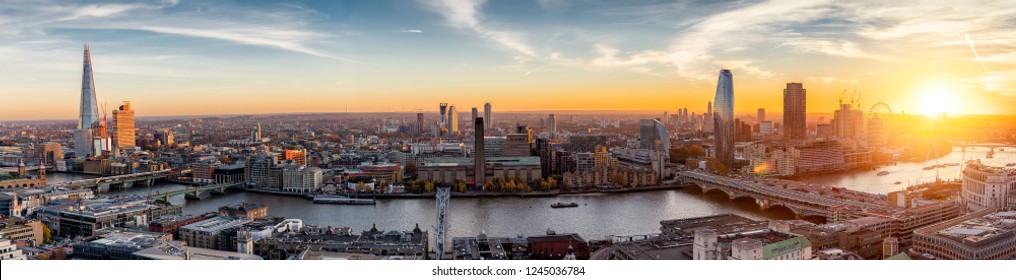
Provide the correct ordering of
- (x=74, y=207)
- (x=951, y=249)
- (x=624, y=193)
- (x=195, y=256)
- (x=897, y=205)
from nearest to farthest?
(x=951, y=249) → (x=195, y=256) → (x=897, y=205) → (x=74, y=207) → (x=624, y=193)

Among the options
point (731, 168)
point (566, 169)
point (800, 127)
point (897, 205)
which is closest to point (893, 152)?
point (800, 127)

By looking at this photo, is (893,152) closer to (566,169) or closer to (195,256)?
(566,169)

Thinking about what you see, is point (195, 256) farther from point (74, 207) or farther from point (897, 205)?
point (897, 205)

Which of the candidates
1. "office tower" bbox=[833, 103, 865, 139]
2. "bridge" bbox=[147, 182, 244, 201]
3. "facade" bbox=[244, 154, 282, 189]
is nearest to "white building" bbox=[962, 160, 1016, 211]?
"office tower" bbox=[833, 103, 865, 139]

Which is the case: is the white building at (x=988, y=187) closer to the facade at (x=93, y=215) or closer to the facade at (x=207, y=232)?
the facade at (x=207, y=232)

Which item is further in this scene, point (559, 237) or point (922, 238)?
point (559, 237)

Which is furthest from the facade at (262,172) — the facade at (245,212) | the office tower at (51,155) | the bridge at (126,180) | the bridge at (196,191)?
the office tower at (51,155)

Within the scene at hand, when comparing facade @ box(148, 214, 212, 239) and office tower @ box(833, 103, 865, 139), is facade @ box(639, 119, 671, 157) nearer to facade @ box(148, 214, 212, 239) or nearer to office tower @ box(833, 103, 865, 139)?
Result: office tower @ box(833, 103, 865, 139)

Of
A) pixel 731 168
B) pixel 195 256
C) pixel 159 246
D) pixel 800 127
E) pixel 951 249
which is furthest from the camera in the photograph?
pixel 800 127
